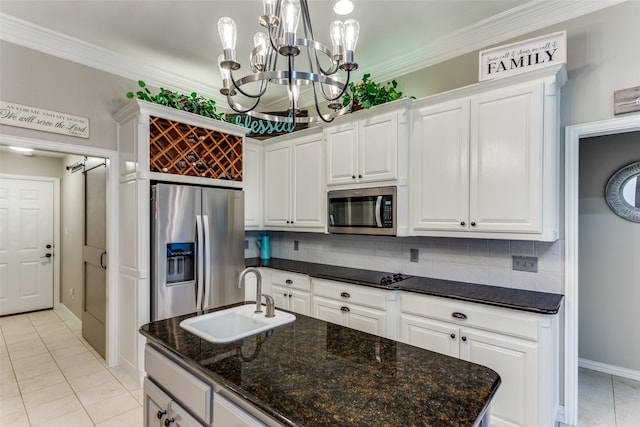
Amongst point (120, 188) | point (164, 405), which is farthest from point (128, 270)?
point (164, 405)

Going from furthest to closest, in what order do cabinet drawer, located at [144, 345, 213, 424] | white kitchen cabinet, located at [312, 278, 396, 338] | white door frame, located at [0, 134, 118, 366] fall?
white door frame, located at [0, 134, 118, 366] < white kitchen cabinet, located at [312, 278, 396, 338] < cabinet drawer, located at [144, 345, 213, 424]

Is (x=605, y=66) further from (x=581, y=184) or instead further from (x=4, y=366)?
(x=4, y=366)

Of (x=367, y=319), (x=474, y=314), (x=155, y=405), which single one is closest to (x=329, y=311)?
(x=367, y=319)

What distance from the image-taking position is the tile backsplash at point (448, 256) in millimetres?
2463

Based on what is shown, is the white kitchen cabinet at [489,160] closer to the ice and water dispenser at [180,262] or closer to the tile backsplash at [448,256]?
the tile backsplash at [448,256]

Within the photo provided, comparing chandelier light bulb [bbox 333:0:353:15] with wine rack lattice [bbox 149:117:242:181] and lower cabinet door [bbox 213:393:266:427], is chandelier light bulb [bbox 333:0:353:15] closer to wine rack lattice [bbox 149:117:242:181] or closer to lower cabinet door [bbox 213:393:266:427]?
wine rack lattice [bbox 149:117:242:181]

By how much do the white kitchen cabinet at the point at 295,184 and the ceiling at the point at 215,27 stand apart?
0.99 m

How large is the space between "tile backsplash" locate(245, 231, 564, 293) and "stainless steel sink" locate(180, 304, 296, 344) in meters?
1.65

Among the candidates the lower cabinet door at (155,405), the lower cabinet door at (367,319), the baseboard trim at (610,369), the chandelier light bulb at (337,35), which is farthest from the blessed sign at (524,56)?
the baseboard trim at (610,369)

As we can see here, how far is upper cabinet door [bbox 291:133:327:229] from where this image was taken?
3.54 metres

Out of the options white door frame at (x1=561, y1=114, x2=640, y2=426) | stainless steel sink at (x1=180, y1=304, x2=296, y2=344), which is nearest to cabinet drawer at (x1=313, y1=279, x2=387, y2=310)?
stainless steel sink at (x1=180, y1=304, x2=296, y2=344)

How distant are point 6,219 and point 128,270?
11.7 ft

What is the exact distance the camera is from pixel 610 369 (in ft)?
10.4

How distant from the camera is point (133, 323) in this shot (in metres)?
2.97
